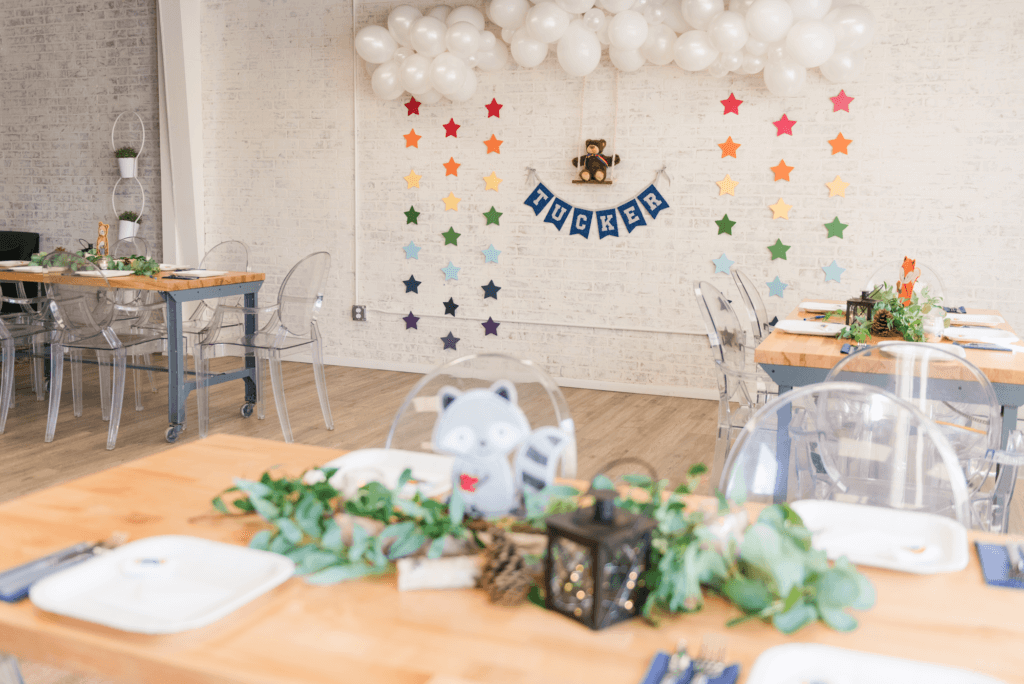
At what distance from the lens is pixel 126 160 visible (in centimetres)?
630

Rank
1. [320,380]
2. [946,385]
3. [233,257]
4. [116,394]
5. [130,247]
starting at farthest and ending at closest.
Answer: [233,257]
[130,247]
[320,380]
[116,394]
[946,385]

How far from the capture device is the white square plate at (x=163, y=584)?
913mm

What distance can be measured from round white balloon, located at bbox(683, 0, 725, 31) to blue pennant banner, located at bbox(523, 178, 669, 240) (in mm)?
1014

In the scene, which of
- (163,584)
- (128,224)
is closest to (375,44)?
(128,224)

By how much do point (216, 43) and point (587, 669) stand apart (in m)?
6.35

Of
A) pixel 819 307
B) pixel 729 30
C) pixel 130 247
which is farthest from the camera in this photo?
pixel 130 247

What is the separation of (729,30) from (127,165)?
454 centimetres

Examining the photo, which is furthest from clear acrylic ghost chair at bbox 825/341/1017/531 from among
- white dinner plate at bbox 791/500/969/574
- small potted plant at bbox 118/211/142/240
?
small potted plant at bbox 118/211/142/240

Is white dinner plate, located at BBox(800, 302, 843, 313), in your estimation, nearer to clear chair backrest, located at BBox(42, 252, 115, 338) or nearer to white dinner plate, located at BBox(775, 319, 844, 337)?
white dinner plate, located at BBox(775, 319, 844, 337)

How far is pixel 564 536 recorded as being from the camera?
3.02 ft

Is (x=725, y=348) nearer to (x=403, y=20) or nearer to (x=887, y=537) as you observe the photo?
(x=887, y=537)

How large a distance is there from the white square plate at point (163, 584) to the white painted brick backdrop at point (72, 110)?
6.04m

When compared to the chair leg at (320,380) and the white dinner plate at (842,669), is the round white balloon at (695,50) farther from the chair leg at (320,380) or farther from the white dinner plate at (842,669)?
the white dinner plate at (842,669)

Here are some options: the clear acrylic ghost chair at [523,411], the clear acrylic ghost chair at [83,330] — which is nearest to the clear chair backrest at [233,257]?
the clear acrylic ghost chair at [83,330]
